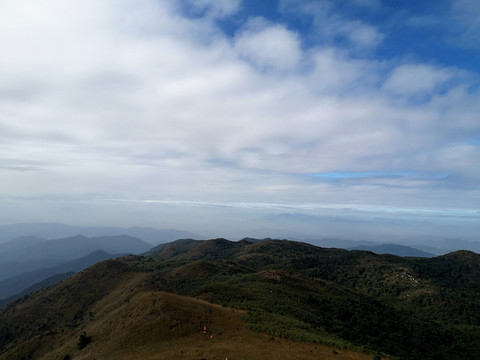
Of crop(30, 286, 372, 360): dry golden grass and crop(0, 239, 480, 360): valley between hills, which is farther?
crop(0, 239, 480, 360): valley between hills

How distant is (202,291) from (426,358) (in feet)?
137

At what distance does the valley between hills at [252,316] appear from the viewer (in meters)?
29.9

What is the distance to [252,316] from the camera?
38469mm

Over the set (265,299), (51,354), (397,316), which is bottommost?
(51,354)

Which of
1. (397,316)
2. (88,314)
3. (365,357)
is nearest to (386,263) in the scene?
(397,316)

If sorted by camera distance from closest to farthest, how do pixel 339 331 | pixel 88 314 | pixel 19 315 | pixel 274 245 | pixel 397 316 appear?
pixel 339 331, pixel 397 316, pixel 88 314, pixel 19 315, pixel 274 245

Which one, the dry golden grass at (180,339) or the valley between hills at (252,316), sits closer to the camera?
the dry golden grass at (180,339)

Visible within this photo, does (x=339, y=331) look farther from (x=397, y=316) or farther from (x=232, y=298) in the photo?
(x=397, y=316)

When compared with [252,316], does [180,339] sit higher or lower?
lower

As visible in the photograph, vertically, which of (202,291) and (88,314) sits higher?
(202,291)

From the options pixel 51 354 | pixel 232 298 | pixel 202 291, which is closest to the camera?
pixel 51 354

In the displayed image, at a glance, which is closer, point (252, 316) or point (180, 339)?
point (180, 339)

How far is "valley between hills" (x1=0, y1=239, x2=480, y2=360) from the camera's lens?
98.2 ft

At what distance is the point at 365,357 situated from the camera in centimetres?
2828
